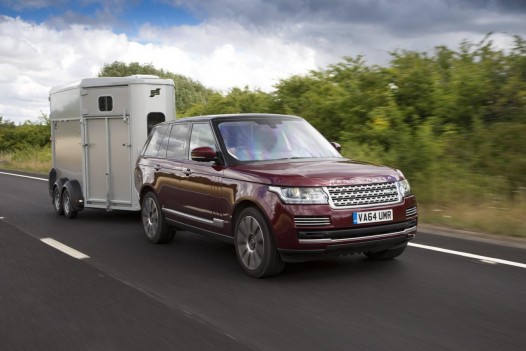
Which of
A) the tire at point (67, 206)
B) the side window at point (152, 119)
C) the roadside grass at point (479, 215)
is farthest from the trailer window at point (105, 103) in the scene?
the roadside grass at point (479, 215)

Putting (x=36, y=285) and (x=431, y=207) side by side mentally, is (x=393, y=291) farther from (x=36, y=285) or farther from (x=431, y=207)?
(x=431, y=207)

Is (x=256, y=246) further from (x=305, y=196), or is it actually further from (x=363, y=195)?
(x=363, y=195)

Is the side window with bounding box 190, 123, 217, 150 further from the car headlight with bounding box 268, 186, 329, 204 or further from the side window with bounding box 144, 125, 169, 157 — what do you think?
the car headlight with bounding box 268, 186, 329, 204

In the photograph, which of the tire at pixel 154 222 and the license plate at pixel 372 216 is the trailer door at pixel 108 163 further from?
the license plate at pixel 372 216

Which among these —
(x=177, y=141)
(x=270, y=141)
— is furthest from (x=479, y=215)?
(x=177, y=141)

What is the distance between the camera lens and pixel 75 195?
460 inches

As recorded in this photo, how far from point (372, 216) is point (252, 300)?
146cm

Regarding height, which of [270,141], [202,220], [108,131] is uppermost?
[108,131]

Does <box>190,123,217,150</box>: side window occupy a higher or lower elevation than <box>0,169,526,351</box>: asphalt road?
higher

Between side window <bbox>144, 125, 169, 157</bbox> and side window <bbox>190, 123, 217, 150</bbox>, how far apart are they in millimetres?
993

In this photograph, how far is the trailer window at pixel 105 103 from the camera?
11160 millimetres

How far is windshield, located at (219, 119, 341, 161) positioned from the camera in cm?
724

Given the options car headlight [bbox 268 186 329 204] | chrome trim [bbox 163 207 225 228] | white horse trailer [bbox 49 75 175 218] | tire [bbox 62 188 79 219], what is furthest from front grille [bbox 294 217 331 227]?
tire [bbox 62 188 79 219]

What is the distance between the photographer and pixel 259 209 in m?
6.42
